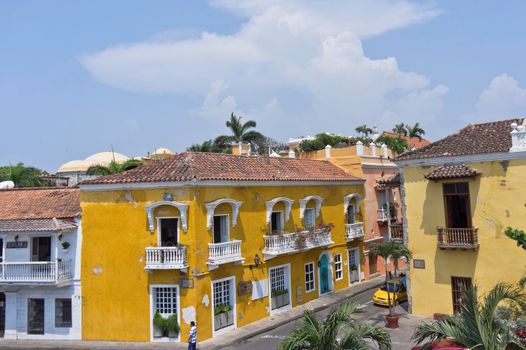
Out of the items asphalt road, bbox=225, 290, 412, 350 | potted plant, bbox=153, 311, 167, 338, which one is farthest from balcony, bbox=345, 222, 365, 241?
potted plant, bbox=153, 311, 167, 338

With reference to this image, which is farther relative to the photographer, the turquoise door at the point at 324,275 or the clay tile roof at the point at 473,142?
the turquoise door at the point at 324,275

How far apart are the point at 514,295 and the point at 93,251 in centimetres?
1649

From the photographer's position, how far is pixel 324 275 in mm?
26922

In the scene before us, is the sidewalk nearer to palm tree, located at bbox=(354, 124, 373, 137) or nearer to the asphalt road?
the asphalt road

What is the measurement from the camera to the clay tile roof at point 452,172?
706 inches

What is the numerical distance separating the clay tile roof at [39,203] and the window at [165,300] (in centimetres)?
531

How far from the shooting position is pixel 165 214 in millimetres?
19109

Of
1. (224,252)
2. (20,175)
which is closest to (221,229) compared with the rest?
(224,252)

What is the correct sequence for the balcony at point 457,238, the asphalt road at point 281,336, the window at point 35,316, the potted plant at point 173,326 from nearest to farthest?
the asphalt road at point 281,336, the balcony at point 457,238, the potted plant at point 173,326, the window at point 35,316

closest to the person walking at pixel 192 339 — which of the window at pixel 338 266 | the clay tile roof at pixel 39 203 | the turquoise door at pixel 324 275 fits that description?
the clay tile roof at pixel 39 203

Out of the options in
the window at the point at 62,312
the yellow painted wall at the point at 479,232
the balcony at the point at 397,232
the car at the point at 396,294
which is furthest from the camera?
the car at the point at 396,294

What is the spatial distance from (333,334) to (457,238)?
12.6m

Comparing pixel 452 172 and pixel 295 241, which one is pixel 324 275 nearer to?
pixel 295 241

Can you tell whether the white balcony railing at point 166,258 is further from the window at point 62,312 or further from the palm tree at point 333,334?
the palm tree at point 333,334
